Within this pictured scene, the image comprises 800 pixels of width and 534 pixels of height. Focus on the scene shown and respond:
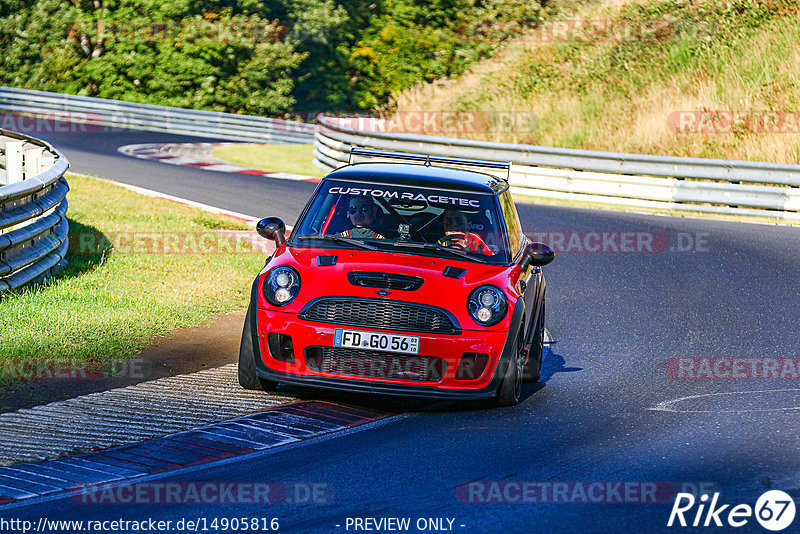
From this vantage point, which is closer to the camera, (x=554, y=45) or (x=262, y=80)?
(x=554, y=45)

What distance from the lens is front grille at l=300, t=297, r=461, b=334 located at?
713cm

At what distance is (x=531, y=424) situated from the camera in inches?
280

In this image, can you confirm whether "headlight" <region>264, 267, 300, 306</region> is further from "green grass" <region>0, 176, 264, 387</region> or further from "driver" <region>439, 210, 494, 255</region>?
"green grass" <region>0, 176, 264, 387</region>

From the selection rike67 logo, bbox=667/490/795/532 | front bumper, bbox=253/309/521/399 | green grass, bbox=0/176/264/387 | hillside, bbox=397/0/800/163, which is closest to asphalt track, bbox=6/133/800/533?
rike67 logo, bbox=667/490/795/532

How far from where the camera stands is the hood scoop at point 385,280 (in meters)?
7.25

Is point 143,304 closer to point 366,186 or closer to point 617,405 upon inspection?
point 366,186

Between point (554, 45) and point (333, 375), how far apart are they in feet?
87.8

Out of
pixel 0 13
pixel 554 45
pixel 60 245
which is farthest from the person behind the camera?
pixel 0 13

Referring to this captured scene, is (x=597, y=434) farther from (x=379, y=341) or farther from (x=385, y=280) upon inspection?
(x=385, y=280)

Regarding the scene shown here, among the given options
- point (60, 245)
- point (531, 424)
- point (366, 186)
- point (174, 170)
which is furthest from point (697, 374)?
point (174, 170)

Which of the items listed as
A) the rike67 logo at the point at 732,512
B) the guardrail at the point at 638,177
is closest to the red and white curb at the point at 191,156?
the guardrail at the point at 638,177

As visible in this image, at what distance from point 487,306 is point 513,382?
1.87ft

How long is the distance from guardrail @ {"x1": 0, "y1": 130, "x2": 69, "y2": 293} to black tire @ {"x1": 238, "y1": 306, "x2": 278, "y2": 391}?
116 inches

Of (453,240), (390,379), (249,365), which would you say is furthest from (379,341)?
(453,240)
